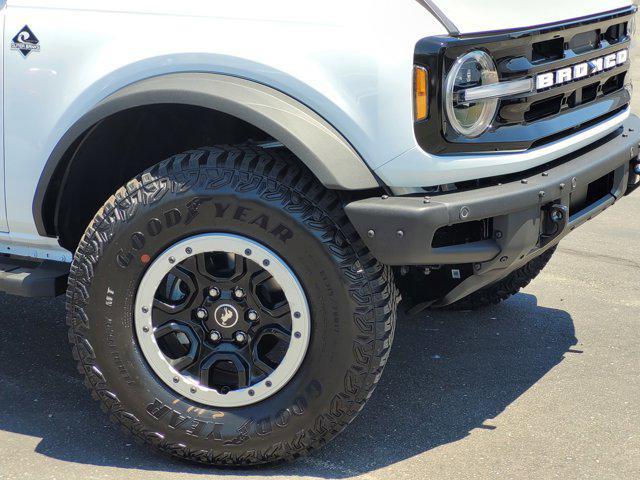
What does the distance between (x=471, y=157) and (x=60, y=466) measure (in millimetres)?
1651

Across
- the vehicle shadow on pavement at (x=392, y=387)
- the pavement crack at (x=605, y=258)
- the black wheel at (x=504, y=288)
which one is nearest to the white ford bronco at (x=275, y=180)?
the vehicle shadow on pavement at (x=392, y=387)

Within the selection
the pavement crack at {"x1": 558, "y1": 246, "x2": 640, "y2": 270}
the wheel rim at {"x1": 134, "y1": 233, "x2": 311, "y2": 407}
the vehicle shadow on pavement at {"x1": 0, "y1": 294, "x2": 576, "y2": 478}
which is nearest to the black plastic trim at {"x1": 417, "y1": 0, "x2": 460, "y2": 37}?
the wheel rim at {"x1": 134, "y1": 233, "x2": 311, "y2": 407}

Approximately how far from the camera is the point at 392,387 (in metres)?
3.99

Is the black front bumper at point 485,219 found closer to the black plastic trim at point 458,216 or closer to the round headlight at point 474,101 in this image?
the black plastic trim at point 458,216

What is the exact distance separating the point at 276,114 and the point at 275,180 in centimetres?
22

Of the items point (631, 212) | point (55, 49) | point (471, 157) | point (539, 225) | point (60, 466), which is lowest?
point (631, 212)

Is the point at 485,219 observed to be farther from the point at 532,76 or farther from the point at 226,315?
the point at 226,315

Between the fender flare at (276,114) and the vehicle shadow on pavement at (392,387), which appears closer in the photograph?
the fender flare at (276,114)

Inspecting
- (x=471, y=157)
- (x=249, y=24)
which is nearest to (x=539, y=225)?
(x=471, y=157)

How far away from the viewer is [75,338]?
3391mm

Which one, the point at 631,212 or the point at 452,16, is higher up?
the point at 452,16

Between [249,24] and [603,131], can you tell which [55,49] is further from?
[603,131]

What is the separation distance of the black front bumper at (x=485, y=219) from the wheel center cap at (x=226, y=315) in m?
0.53

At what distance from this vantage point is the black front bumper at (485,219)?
2934 mm
